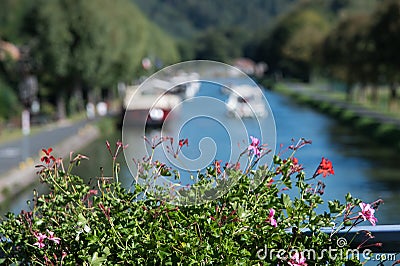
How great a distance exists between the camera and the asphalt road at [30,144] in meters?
19.9

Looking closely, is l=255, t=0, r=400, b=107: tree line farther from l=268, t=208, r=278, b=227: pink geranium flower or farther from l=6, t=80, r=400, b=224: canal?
l=268, t=208, r=278, b=227: pink geranium flower

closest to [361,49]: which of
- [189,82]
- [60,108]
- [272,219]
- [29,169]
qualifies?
[60,108]

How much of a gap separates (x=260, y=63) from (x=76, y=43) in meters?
109

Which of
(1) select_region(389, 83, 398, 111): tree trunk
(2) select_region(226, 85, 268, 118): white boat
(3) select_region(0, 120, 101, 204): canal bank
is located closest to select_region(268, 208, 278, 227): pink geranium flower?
(2) select_region(226, 85, 268, 118): white boat

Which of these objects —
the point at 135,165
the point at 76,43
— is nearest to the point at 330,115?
the point at 76,43

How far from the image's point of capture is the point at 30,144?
24.4m

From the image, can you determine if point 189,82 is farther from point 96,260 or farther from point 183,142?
point 96,260

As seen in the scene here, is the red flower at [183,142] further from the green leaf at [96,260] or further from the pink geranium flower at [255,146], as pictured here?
the green leaf at [96,260]

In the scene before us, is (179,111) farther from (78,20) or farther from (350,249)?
(78,20)

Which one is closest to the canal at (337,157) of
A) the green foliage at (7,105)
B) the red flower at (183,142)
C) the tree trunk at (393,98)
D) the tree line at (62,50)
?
the red flower at (183,142)

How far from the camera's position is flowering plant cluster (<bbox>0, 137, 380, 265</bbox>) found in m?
3.34

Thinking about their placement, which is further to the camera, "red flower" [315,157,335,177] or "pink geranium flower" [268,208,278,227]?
"red flower" [315,157,335,177]

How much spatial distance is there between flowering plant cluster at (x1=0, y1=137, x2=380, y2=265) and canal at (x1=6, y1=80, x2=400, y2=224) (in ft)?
0.63

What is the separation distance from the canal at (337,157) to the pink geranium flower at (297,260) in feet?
1.74
